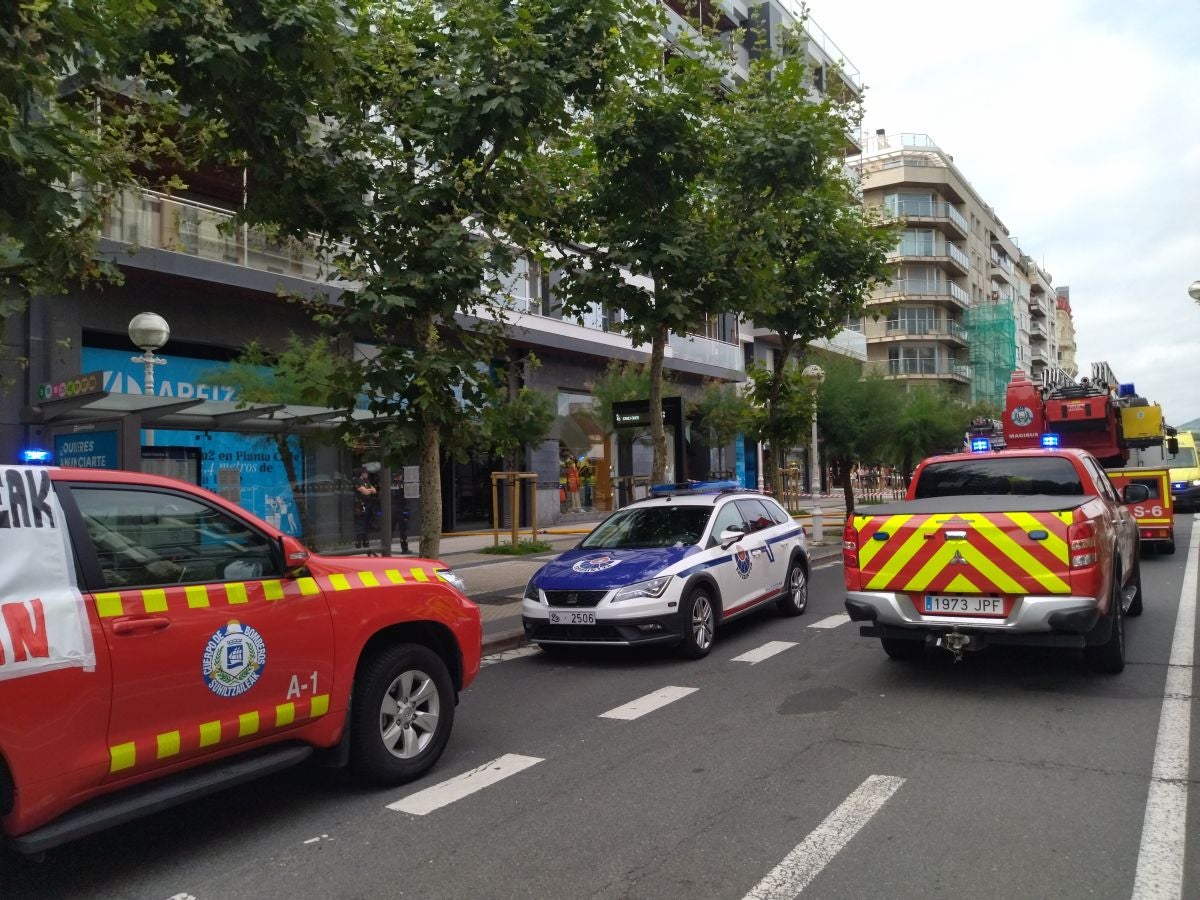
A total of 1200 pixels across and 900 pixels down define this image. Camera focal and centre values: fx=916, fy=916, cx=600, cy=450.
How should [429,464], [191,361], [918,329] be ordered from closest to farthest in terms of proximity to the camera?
[429,464]
[191,361]
[918,329]

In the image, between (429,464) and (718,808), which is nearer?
(718,808)

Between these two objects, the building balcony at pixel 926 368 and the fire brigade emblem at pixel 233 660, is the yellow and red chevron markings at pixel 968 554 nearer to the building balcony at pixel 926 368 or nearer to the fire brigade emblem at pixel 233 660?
the fire brigade emblem at pixel 233 660

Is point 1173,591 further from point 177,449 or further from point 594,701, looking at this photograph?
point 177,449

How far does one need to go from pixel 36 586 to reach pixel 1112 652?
7.15m

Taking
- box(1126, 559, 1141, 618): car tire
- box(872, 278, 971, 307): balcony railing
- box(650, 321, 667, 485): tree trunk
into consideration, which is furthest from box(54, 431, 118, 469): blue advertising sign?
box(872, 278, 971, 307): balcony railing

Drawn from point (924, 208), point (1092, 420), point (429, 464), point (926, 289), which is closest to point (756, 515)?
point (429, 464)

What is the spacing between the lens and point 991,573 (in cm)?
658

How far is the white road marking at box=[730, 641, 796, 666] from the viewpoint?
847cm

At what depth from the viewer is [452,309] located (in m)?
9.28

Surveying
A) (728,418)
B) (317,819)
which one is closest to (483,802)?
(317,819)

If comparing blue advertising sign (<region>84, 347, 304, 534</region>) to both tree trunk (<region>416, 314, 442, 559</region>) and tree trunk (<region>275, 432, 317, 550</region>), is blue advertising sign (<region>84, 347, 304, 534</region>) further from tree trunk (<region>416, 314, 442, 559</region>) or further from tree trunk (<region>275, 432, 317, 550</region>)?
tree trunk (<region>416, 314, 442, 559</region>)

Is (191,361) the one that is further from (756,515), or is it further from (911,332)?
(911,332)

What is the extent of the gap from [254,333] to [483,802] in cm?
1538

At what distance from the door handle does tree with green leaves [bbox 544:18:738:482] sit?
8.80 m
